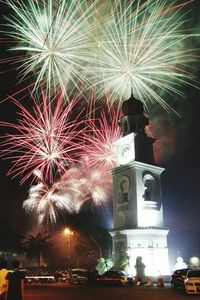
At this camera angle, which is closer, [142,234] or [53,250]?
[142,234]

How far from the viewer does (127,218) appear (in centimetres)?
4528

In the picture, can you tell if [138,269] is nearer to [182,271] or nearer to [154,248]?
[154,248]

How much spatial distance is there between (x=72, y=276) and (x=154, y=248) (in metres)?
9.45

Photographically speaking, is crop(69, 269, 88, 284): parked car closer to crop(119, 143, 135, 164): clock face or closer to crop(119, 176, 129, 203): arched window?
crop(119, 176, 129, 203): arched window

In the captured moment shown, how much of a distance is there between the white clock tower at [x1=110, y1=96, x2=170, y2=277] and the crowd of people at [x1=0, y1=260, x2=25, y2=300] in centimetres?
3277

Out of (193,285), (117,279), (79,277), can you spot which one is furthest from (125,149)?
(193,285)

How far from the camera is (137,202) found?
44.6 metres

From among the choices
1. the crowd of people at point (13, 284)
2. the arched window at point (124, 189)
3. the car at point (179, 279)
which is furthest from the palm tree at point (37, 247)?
the crowd of people at point (13, 284)

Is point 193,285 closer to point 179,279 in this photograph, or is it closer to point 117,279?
point 179,279

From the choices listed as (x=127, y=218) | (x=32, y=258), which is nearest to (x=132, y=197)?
(x=127, y=218)

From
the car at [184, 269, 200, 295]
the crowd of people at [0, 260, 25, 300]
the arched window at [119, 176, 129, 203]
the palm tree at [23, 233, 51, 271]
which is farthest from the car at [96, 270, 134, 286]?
the palm tree at [23, 233, 51, 271]

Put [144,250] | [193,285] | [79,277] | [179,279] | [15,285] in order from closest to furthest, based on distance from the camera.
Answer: [15,285] → [193,285] → [179,279] → [79,277] → [144,250]

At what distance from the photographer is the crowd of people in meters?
9.82

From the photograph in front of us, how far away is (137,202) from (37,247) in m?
43.6
